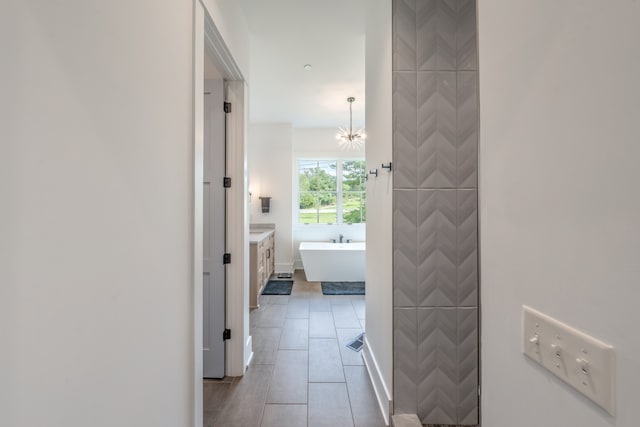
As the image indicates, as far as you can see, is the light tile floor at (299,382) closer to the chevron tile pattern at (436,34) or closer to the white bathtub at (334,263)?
the white bathtub at (334,263)

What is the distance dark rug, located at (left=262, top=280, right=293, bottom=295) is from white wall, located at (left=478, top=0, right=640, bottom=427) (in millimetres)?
3894

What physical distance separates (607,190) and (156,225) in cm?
117

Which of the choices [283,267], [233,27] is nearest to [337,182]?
[283,267]

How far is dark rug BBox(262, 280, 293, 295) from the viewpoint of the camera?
4.58 m

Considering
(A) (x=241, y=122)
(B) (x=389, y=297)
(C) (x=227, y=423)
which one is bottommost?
(C) (x=227, y=423)

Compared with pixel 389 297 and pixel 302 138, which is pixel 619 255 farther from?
pixel 302 138

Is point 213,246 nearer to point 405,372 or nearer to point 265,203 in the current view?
point 405,372

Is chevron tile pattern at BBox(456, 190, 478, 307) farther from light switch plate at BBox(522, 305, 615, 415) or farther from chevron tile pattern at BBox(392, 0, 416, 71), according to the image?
light switch plate at BBox(522, 305, 615, 415)

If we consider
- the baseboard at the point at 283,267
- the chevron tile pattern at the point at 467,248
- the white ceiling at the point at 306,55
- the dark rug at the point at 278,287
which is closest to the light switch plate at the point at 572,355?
the chevron tile pattern at the point at 467,248

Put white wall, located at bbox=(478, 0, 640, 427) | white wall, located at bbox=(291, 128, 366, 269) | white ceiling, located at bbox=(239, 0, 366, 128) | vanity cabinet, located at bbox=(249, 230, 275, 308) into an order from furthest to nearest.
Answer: white wall, located at bbox=(291, 128, 366, 269) < vanity cabinet, located at bbox=(249, 230, 275, 308) < white ceiling, located at bbox=(239, 0, 366, 128) < white wall, located at bbox=(478, 0, 640, 427)

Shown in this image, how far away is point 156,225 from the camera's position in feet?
3.34

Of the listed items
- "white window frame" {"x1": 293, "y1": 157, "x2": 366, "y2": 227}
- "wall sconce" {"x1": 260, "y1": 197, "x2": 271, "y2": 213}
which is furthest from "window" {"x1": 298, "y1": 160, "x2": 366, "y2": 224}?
"wall sconce" {"x1": 260, "y1": 197, "x2": 271, "y2": 213}

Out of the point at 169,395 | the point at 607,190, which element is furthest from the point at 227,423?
the point at 607,190

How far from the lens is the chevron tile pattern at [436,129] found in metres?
1.76
